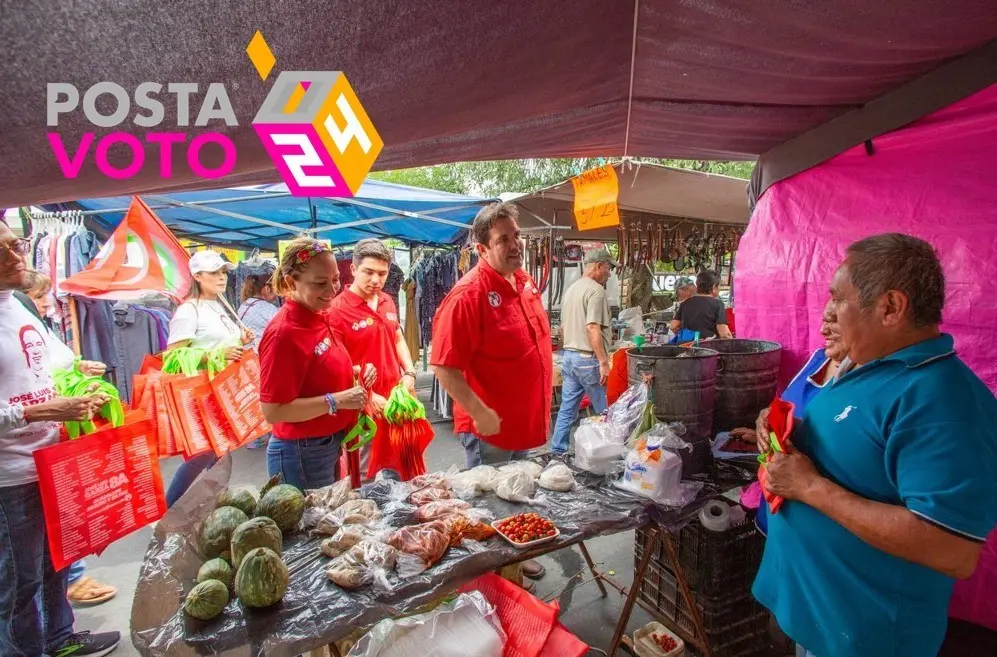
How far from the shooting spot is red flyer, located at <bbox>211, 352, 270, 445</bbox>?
3.53 metres

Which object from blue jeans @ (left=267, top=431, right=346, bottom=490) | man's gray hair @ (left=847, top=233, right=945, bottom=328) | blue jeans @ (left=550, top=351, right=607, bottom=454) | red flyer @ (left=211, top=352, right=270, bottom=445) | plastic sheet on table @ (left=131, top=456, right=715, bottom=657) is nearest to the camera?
man's gray hair @ (left=847, top=233, right=945, bottom=328)

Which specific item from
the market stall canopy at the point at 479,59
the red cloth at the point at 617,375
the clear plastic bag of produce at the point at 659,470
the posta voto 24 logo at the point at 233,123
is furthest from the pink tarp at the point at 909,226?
the posta voto 24 logo at the point at 233,123

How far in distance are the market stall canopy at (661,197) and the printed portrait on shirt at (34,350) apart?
16.1ft

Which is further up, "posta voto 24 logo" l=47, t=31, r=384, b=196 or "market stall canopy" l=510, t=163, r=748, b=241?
"market stall canopy" l=510, t=163, r=748, b=241

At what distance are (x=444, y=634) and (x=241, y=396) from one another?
2546mm

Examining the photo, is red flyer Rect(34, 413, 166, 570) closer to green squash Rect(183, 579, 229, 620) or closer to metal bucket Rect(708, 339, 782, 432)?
green squash Rect(183, 579, 229, 620)

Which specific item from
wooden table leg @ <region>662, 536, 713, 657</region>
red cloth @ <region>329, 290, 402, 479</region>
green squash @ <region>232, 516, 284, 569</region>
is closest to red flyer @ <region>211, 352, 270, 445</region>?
red cloth @ <region>329, 290, 402, 479</region>

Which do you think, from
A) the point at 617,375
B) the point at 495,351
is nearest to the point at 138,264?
the point at 495,351

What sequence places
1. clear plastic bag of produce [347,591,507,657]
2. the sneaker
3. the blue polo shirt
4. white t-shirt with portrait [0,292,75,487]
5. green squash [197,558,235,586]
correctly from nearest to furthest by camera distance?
1. the blue polo shirt
2. green squash [197,558,235,586]
3. clear plastic bag of produce [347,591,507,657]
4. white t-shirt with portrait [0,292,75,487]
5. the sneaker

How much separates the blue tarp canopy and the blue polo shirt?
460 centimetres

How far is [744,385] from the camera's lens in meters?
2.77

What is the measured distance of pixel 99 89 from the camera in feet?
5.08

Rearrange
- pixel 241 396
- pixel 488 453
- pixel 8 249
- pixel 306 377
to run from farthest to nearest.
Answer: pixel 241 396
pixel 488 453
pixel 306 377
pixel 8 249

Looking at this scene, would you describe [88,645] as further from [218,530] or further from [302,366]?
[302,366]
